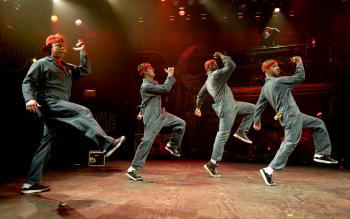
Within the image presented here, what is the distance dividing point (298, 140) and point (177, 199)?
2.16 metres

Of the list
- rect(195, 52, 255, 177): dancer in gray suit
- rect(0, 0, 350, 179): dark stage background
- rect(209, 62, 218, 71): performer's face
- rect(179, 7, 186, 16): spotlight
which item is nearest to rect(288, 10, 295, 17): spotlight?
rect(0, 0, 350, 179): dark stage background

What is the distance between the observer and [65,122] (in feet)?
11.1

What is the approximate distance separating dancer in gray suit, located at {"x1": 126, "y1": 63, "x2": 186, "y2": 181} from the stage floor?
362 mm

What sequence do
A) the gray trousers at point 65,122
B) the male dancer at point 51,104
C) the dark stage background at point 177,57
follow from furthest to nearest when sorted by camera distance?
the dark stage background at point 177,57, the male dancer at point 51,104, the gray trousers at point 65,122

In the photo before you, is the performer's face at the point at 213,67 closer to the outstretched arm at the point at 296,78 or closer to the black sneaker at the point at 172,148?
the outstretched arm at the point at 296,78

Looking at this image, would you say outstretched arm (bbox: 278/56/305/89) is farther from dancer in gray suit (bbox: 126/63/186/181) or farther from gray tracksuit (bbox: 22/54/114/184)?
gray tracksuit (bbox: 22/54/114/184)

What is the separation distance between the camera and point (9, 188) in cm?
398

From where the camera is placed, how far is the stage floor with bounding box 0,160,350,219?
274 cm

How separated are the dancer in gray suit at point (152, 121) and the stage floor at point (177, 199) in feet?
1.19

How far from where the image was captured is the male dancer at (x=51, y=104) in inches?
128

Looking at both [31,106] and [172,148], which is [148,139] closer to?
[172,148]

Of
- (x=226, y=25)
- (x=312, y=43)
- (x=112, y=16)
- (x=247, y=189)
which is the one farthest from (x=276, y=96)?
(x=112, y=16)

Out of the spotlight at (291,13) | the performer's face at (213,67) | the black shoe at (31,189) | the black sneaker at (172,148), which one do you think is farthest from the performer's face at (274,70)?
the spotlight at (291,13)

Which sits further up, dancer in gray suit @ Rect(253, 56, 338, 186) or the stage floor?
dancer in gray suit @ Rect(253, 56, 338, 186)
